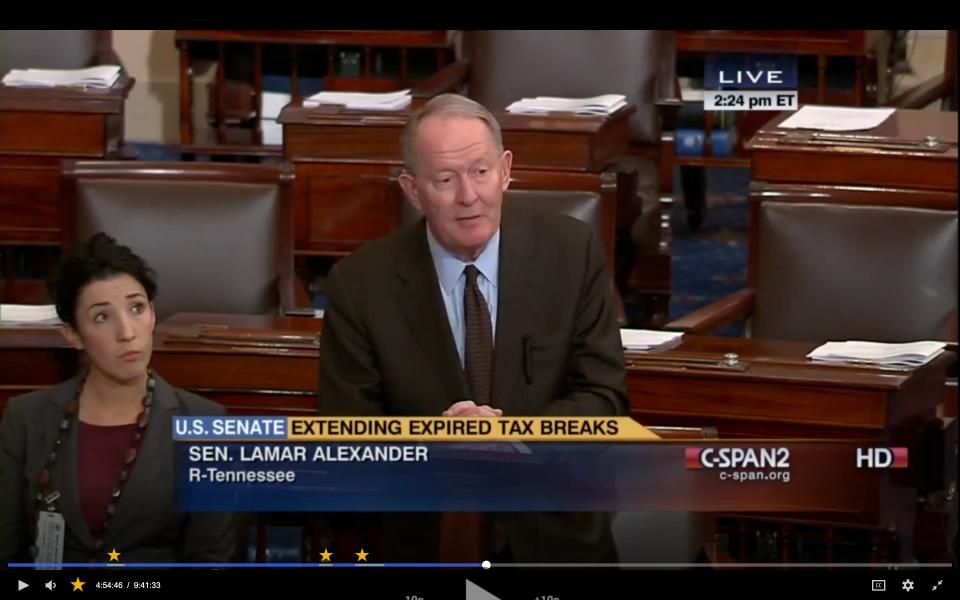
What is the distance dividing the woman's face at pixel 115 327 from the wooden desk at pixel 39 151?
1.61 metres

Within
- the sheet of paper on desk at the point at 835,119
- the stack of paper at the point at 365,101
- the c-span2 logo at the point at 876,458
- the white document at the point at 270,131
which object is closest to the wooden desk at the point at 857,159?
the sheet of paper on desk at the point at 835,119

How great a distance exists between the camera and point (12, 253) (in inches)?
166

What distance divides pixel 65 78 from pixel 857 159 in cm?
178

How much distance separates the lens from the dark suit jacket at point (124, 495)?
2.42 meters

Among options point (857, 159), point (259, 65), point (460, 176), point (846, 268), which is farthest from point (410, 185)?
point (259, 65)

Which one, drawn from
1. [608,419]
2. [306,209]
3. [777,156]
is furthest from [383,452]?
[306,209]

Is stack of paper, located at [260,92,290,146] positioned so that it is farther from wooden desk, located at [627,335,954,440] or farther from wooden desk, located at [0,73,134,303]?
wooden desk, located at [627,335,954,440]

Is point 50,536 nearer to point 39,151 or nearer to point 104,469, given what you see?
Result: point 104,469

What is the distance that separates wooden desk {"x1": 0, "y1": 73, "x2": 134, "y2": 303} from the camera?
13.7 feet

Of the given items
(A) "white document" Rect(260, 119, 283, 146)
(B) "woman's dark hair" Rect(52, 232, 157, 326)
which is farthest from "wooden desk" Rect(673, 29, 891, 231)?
(B) "woman's dark hair" Rect(52, 232, 157, 326)

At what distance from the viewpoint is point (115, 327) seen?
2.54m

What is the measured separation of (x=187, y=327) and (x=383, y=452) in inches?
34.9
